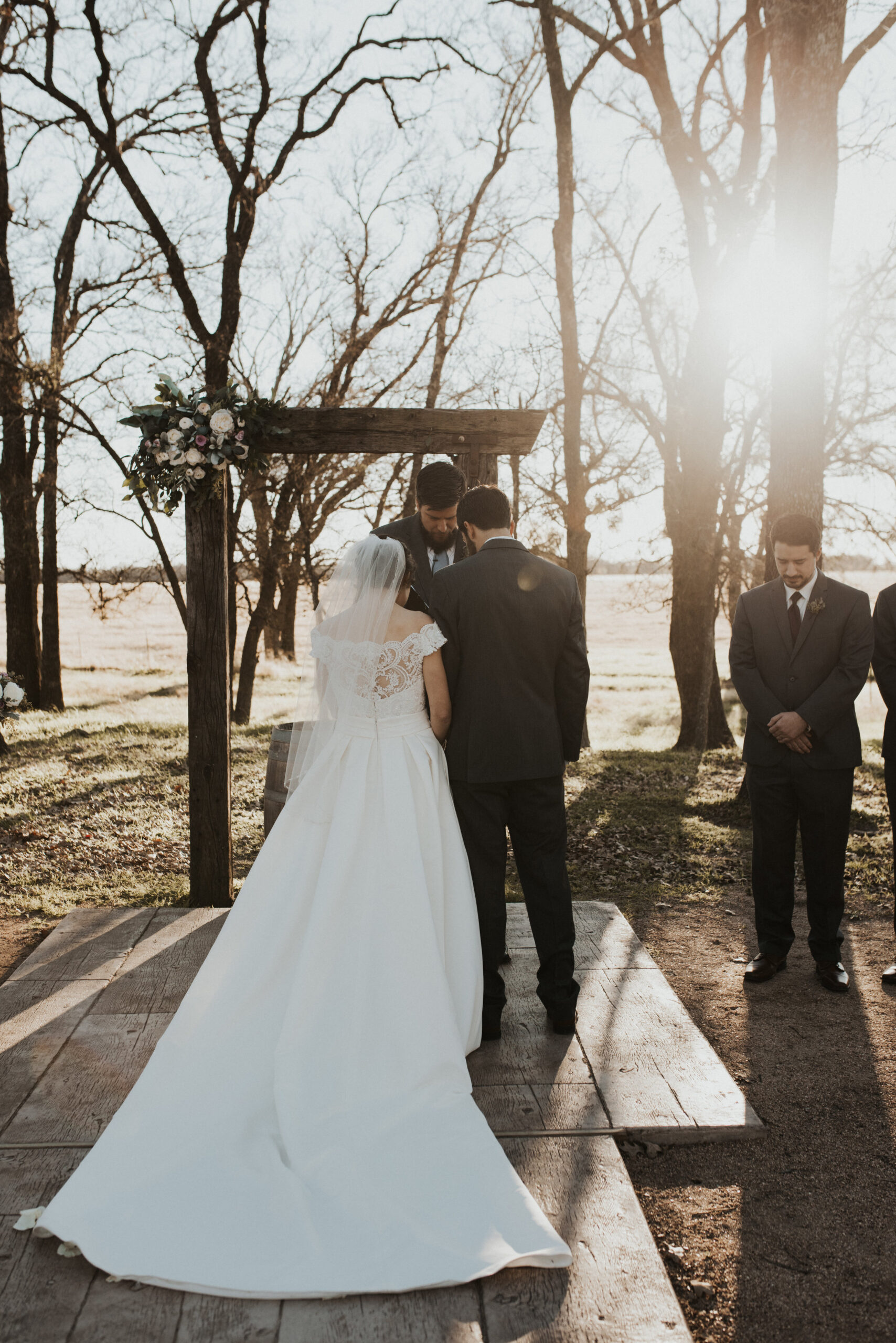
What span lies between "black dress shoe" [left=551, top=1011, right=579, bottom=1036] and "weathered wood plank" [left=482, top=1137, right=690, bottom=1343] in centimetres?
93

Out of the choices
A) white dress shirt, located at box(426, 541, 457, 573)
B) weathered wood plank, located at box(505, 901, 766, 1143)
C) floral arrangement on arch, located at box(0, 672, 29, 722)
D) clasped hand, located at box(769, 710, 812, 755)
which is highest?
white dress shirt, located at box(426, 541, 457, 573)

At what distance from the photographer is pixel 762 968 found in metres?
4.95

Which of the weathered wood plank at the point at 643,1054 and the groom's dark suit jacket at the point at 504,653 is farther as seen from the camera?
the groom's dark suit jacket at the point at 504,653

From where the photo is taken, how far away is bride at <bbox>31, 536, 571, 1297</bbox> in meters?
2.54

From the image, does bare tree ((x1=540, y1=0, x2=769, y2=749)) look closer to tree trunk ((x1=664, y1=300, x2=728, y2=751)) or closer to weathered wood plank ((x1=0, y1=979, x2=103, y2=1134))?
Answer: tree trunk ((x1=664, y1=300, x2=728, y2=751))

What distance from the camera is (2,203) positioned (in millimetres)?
14250

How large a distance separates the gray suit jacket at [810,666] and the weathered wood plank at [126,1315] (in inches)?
137

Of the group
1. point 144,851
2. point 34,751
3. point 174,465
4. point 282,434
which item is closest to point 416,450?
point 282,434

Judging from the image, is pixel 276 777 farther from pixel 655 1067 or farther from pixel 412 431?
pixel 655 1067

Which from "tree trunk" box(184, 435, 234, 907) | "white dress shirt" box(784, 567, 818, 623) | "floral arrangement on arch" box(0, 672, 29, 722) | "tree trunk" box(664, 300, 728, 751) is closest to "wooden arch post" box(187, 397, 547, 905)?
"tree trunk" box(184, 435, 234, 907)

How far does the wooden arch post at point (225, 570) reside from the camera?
19.2 feet

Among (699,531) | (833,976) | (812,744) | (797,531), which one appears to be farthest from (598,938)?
(699,531)

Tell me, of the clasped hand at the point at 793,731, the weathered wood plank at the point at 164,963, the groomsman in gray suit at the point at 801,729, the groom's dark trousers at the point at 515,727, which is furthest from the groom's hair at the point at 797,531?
the weathered wood plank at the point at 164,963

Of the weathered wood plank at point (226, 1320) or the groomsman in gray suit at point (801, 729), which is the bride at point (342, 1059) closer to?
the weathered wood plank at point (226, 1320)
